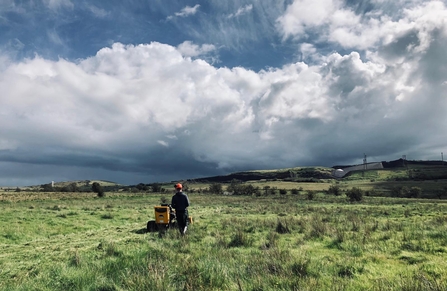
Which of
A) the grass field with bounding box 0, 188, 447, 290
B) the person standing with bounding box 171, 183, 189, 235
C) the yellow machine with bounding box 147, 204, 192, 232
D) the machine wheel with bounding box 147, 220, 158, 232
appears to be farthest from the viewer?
the machine wheel with bounding box 147, 220, 158, 232

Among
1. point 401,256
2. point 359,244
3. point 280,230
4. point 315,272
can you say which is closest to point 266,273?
point 315,272

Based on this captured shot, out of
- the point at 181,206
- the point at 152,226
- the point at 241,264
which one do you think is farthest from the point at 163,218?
the point at 241,264

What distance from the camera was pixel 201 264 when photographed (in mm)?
7473

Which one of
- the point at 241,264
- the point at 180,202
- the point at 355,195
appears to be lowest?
the point at 355,195

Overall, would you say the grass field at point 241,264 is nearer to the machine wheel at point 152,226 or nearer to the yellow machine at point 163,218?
the yellow machine at point 163,218

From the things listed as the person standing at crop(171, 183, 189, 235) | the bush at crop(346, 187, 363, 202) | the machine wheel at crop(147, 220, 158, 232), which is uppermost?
the person standing at crop(171, 183, 189, 235)

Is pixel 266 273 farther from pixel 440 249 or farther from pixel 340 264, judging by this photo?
pixel 440 249

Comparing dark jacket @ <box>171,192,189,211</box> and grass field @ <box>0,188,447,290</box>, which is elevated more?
dark jacket @ <box>171,192,189,211</box>

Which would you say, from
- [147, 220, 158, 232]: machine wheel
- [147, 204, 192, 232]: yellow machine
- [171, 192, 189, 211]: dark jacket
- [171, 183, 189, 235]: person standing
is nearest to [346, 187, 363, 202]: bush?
[147, 204, 192, 232]: yellow machine

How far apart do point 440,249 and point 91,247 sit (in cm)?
1236

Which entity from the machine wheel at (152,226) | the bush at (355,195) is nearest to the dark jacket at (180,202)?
the machine wheel at (152,226)

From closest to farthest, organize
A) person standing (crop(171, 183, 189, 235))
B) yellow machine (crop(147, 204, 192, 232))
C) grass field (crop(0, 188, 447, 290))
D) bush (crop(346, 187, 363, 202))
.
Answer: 1. grass field (crop(0, 188, 447, 290))
2. person standing (crop(171, 183, 189, 235))
3. yellow machine (crop(147, 204, 192, 232))
4. bush (crop(346, 187, 363, 202))

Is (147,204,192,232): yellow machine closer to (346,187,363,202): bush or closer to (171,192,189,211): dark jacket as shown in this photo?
(171,192,189,211): dark jacket

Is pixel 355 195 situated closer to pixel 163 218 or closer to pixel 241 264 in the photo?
pixel 163 218
